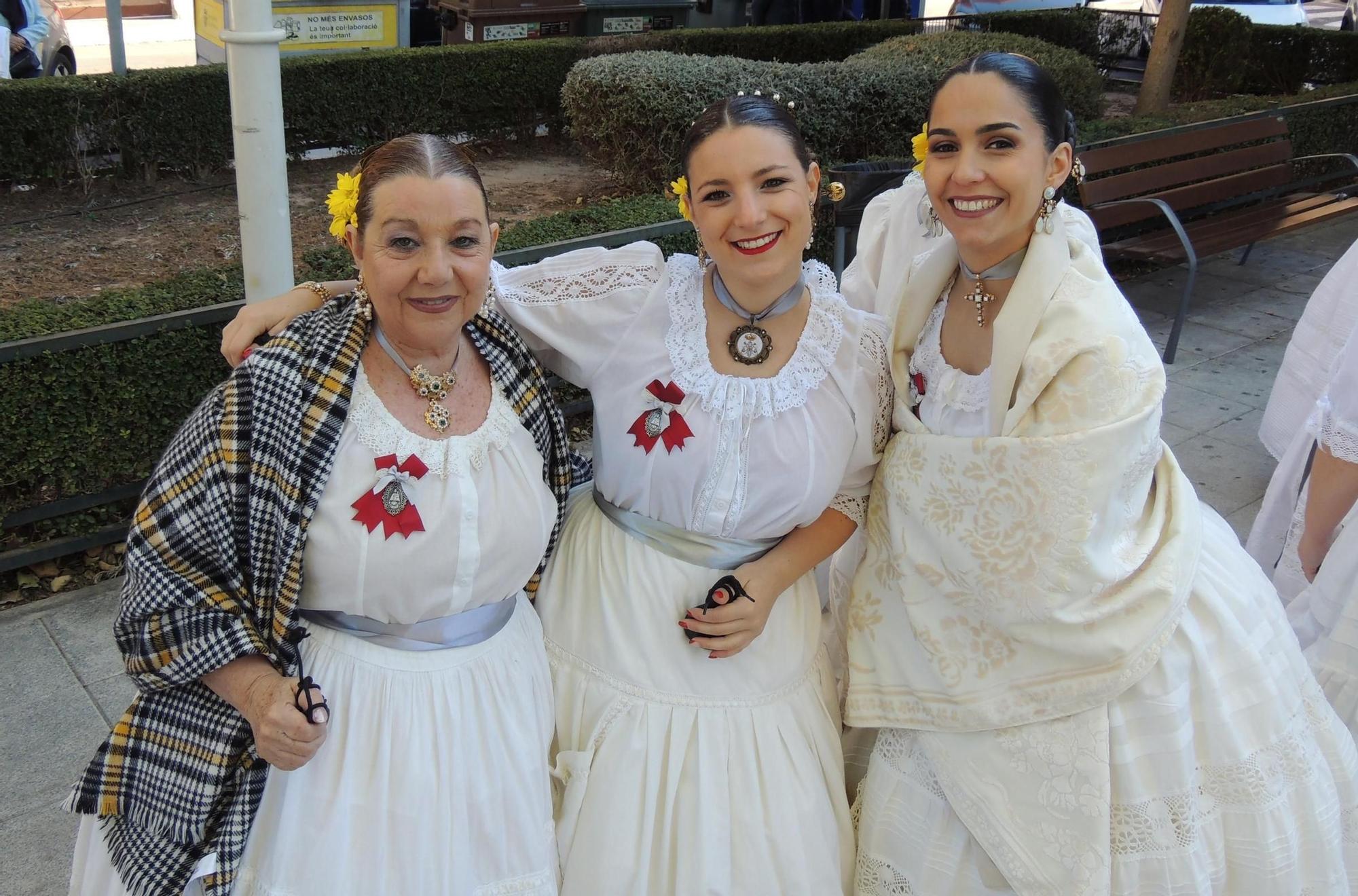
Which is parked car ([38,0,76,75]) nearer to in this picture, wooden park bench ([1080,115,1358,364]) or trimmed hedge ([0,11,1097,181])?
trimmed hedge ([0,11,1097,181])

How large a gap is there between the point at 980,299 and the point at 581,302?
77cm

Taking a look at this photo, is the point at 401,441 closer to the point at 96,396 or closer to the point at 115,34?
the point at 96,396

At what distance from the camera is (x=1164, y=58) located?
29.8 feet

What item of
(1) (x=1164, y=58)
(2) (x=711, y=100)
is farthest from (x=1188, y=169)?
(2) (x=711, y=100)

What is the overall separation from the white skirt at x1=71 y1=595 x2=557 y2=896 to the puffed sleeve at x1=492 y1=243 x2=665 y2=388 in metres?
0.60

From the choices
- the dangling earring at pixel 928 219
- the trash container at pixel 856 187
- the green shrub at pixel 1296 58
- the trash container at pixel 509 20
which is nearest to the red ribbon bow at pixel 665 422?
the dangling earring at pixel 928 219

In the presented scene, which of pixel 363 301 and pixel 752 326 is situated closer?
pixel 363 301

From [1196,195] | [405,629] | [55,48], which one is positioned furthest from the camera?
[55,48]

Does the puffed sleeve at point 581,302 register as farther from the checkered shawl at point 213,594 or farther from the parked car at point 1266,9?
the parked car at point 1266,9

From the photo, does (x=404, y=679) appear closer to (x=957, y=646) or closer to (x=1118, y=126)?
(x=957, y=646)

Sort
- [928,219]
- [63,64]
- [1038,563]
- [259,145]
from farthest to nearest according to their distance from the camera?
1. [63,64]
2. [259,145]
3. [928,219]
4. [1038,563]

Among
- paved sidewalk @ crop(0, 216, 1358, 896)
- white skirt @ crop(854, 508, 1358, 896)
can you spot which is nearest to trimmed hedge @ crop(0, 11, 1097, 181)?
paved sidewalk @ crop(0, 216, 1358, 896)

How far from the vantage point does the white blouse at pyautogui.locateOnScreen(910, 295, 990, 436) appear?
2.17 metres

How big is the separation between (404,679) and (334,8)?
22.1 feet
